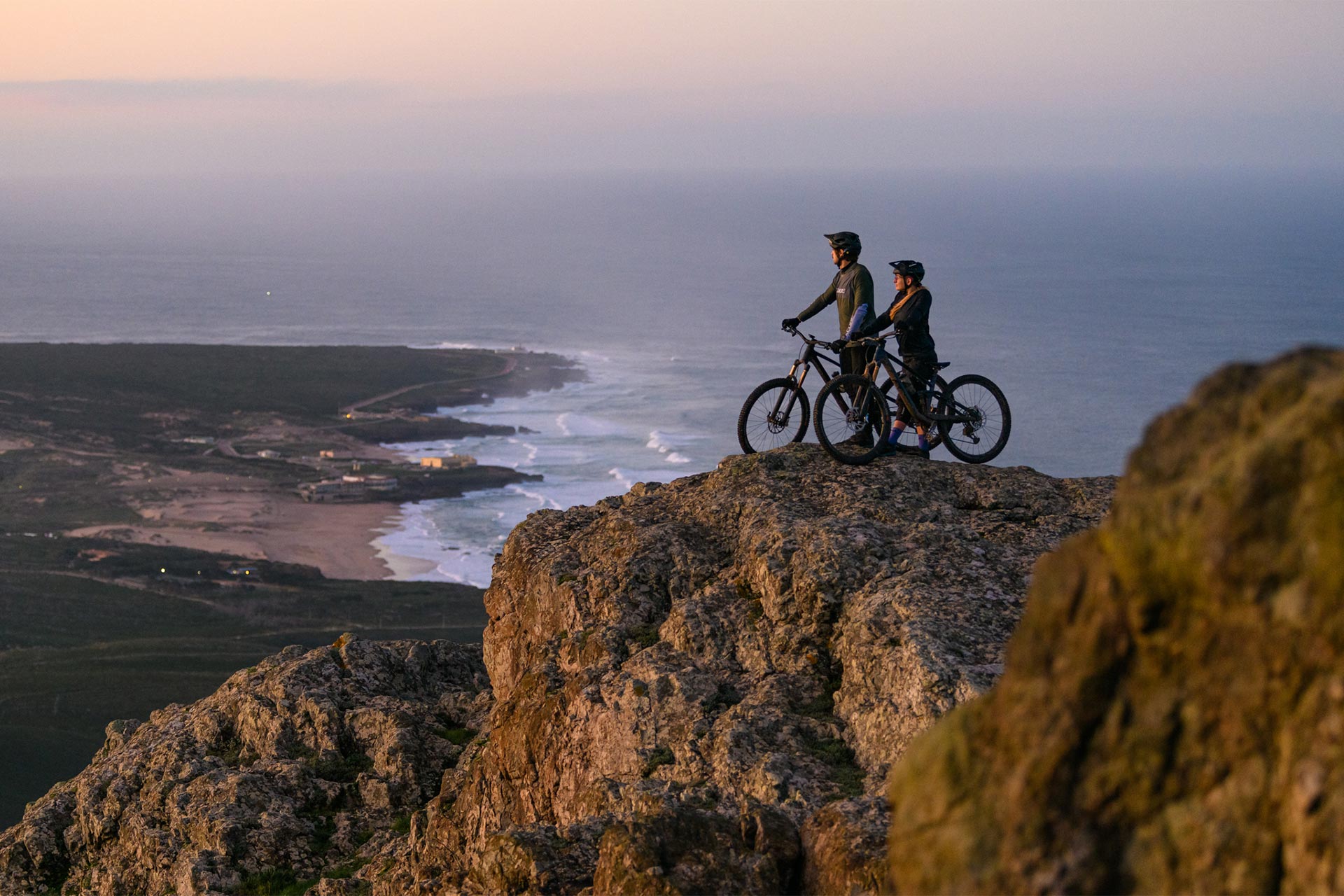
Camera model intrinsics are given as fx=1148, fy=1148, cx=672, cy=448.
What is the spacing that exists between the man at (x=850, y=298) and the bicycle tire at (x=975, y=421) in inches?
46.1

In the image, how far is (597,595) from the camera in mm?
14219

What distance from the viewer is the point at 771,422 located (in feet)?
52.9

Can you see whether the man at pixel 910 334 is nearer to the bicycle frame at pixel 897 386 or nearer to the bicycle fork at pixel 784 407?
the bicycle frame at pixel 897 386

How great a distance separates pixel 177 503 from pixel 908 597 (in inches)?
2929

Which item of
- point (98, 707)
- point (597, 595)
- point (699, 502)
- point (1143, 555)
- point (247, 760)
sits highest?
point (1143, 555)

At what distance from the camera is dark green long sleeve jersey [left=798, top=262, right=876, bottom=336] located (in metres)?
15.3

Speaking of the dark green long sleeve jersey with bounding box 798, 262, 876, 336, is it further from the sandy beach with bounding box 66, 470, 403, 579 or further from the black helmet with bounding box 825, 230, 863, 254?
the sandy beach with bounding box 66, 470, 403, 579

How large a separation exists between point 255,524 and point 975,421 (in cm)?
6523

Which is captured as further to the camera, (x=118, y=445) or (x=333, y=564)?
(x=118, y=445)

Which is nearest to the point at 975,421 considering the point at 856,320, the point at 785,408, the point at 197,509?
the point at 856,320

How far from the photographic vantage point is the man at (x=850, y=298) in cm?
1530

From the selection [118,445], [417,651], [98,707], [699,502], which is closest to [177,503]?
[118,445]

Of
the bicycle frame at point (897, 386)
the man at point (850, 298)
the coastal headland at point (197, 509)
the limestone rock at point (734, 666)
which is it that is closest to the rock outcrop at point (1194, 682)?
the limestone rock at point (734, 666)

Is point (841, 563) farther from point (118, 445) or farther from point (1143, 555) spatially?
point (118, 445)
